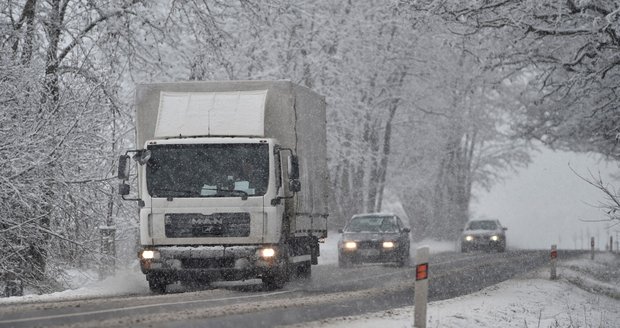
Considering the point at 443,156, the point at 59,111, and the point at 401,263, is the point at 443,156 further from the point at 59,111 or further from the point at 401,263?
the point at 59,111

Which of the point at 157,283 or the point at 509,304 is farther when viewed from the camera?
the point at 157,283

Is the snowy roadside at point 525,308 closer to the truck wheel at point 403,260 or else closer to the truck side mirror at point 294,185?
the truck side mirror at point 294,185

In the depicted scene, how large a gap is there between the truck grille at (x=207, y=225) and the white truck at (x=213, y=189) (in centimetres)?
2

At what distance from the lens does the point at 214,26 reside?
23.0 metres

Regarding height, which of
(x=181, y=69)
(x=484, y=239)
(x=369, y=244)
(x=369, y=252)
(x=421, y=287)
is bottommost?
(x=484, y=239)

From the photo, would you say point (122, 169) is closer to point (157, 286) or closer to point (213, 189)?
point (213, 189)

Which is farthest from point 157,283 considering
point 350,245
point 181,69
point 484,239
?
point 484,239

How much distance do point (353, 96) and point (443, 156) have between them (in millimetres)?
Result: 16336

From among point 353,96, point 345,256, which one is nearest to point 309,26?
point 353,96

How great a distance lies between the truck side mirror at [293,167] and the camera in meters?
17.0

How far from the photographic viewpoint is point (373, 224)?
97.8ft

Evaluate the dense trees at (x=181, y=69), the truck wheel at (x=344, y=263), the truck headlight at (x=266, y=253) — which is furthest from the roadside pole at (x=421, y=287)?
the truck wheel at (x=344, y=263)

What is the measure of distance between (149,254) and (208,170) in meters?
1.72

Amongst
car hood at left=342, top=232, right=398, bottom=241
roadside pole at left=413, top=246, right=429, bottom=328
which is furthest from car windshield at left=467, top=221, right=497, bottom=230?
roadside pole at left=413, top=246, right=429, bottom=328
